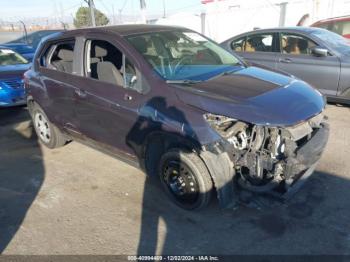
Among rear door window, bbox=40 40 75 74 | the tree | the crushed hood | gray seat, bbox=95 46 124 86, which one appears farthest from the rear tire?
the tree

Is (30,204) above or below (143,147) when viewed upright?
below

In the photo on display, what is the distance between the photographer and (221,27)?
66.2ft

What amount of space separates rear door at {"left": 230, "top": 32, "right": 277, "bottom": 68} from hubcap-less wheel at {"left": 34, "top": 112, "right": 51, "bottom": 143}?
397 centimetres

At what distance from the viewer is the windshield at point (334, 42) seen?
19.9ft

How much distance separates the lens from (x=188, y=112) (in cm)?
308

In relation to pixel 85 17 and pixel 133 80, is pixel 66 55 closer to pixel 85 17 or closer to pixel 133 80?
pixel 133 80

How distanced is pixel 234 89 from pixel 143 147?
3.73ft

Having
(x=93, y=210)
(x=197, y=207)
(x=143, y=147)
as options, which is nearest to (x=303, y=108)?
(x=197, y=207)

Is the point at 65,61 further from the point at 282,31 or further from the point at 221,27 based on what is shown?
the point at 221,27

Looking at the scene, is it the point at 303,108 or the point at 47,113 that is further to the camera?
the point at 47,113

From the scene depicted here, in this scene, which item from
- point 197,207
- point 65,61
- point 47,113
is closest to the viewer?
point 197,207

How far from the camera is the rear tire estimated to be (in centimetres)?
507

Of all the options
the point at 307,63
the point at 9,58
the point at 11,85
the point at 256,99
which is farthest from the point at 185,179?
the point at 9,58

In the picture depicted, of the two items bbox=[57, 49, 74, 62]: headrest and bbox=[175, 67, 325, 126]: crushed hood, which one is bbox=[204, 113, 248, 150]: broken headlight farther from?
bbox=[57, 49, 74, 62]: headrest
